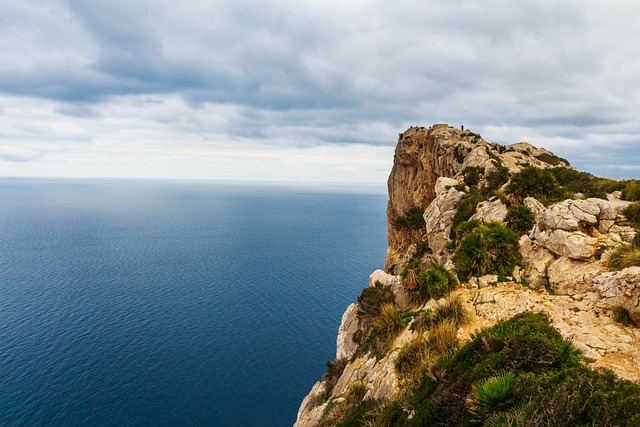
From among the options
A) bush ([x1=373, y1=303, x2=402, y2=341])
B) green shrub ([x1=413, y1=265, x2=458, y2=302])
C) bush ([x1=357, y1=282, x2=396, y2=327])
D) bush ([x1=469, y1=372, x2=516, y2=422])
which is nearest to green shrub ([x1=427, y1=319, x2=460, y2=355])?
green shrub ([x1=413, y1=265, x2=458, y2=302])

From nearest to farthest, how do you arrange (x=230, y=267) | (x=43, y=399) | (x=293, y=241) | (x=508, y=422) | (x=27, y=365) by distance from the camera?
(x=508, y=422) < (x=43, y=399) < (x=27, y=365) < (x=230, y=267) < (x=293, y=241)

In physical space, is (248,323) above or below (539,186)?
below

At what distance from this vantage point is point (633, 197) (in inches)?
802

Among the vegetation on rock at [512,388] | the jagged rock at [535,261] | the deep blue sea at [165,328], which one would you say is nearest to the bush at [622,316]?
the vegetation on rock at [512,388]

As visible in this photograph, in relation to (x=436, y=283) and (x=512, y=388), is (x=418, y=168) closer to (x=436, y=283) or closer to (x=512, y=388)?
(x=436, y=283)

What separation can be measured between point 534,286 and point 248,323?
2274 inches

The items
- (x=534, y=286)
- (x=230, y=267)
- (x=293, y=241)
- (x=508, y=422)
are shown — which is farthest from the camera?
(x=293, y=241)

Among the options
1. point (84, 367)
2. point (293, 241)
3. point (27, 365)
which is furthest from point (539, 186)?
point (293, 241)

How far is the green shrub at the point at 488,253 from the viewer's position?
15.6 m

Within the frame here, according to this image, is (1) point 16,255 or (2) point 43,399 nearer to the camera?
(2) point 43,399

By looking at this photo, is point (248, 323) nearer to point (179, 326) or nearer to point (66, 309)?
point (179, 326)

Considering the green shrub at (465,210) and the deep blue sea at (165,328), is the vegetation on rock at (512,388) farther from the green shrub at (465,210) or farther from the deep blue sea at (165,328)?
the deep blue sea at (165,328)

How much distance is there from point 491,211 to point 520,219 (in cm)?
257

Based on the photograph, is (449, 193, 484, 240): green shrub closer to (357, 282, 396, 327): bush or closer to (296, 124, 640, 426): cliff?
(296, 124, 640, 426): cliff
